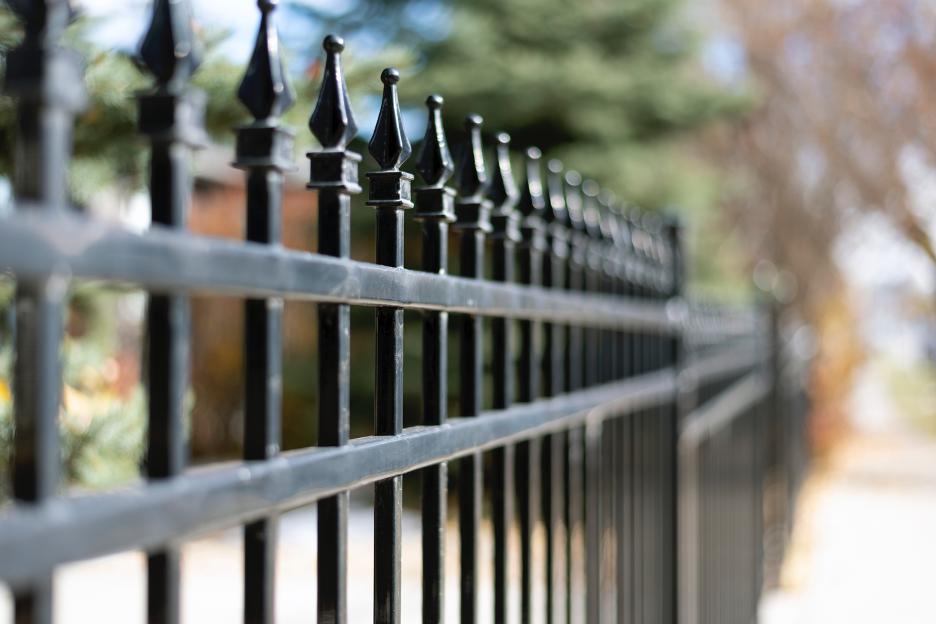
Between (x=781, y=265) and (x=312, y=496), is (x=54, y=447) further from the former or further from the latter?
(x=781, y=265)

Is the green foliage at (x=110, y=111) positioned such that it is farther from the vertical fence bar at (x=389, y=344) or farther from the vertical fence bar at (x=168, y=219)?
the vertical fence bar at (x=168, y=219)

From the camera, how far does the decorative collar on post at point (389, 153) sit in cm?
101

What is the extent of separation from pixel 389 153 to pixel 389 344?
0.24 metres

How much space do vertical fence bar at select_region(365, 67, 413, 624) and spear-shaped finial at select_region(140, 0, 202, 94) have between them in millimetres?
354

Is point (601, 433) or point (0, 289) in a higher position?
point (0, 289)

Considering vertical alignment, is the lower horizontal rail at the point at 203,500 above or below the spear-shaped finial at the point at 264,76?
below

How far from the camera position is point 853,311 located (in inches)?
524

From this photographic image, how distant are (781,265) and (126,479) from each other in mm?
13384

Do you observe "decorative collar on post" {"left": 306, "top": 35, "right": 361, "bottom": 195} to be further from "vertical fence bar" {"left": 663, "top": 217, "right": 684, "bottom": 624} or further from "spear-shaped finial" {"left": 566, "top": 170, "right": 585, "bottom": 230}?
"vertical fence bar" {"left": 663, "top": 217, "right": 684, "bottom": 624}

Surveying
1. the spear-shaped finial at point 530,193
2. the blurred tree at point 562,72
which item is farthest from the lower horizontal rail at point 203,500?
the blurred tree at point 562,72

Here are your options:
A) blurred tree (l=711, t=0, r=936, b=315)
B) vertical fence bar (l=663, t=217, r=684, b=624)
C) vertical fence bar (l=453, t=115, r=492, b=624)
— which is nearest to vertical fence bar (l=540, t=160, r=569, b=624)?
vertical fence bar (l=453, t=115, r=492, b=624)

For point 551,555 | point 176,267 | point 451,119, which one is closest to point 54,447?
point 176,267

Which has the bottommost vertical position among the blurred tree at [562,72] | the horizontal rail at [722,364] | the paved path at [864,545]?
the paved path at [864,545]

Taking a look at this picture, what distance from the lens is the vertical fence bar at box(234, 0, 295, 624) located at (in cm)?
74
